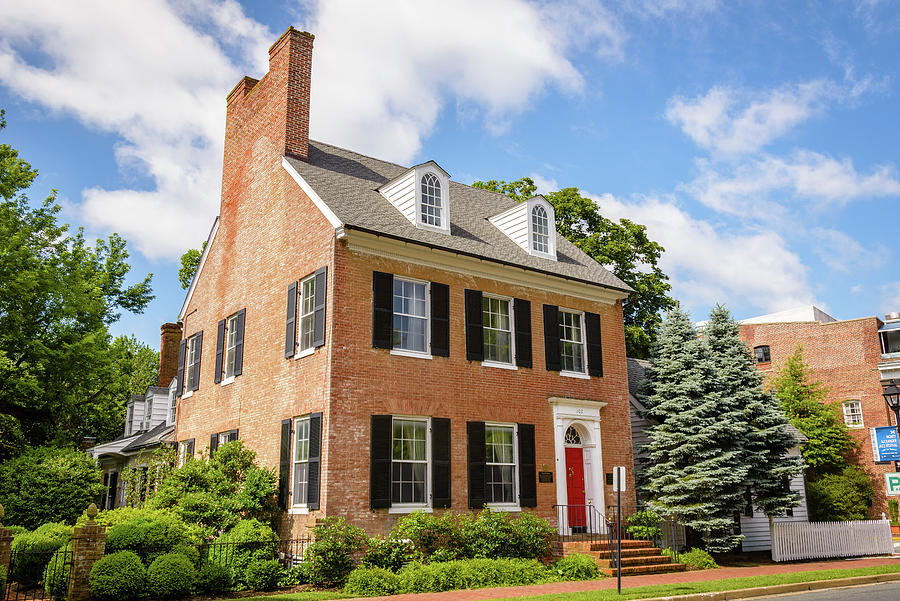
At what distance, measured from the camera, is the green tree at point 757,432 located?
1969 cm

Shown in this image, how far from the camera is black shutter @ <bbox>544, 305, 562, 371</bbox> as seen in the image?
A: 746 inches

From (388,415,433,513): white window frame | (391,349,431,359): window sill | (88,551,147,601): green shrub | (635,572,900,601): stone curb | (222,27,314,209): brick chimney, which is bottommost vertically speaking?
(635,572,900,601): stone curb

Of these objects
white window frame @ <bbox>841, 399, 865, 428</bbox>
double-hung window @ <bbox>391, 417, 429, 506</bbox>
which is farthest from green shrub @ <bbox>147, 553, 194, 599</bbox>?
white window frame @ <bbox>841, 399, 865, 428</bbox>

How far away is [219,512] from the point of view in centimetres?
1564

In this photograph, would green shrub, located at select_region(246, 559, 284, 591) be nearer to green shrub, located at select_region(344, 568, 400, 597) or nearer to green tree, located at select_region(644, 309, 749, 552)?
green shrub, located at select_region(344, 568, 400, 597)

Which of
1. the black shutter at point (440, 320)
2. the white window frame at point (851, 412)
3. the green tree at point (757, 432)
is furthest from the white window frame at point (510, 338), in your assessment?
the white window frame at point (851, 412)

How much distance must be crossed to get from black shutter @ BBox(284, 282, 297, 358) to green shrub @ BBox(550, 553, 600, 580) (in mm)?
7808

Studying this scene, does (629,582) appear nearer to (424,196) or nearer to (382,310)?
(382,310)

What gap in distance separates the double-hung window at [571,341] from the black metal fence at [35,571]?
41.0 feet

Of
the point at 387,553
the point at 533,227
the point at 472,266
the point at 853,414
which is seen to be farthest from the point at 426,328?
the point at 853,414

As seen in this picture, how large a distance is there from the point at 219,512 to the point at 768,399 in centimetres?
1571

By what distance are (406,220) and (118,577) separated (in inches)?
396

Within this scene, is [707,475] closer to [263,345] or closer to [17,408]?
[263,345]

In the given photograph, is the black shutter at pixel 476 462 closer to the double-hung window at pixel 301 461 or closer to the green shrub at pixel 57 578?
the double-hung window at pixel 301 461
